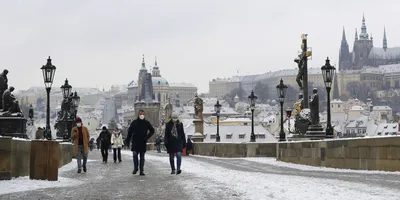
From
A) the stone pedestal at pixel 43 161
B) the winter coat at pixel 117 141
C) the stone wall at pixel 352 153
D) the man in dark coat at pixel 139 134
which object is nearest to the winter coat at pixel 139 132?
the man in dark coat at pixel 139 134

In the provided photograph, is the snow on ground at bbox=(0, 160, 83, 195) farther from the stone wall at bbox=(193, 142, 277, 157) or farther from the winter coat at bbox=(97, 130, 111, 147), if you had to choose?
the stone wall at bbox=(193, 142, 277, 157)

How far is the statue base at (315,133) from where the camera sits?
29.9 metres

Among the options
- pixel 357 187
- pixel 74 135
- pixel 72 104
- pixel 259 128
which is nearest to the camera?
pixel 357 187

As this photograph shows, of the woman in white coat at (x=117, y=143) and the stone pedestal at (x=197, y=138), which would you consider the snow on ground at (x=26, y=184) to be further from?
the stone pedestal at (x=197, y=138)

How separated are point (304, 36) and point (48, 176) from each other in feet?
70.8

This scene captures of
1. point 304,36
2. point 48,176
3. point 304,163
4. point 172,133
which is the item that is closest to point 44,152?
point 48,176

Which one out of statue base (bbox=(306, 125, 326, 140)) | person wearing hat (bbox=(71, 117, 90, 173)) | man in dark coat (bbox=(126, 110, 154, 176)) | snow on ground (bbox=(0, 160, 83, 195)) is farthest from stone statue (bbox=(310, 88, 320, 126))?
snow on ground (bbox=(0, 160, 83, 195))

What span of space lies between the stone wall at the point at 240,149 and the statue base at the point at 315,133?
23.5 ft

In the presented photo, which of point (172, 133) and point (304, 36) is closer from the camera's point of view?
point (172, 133)

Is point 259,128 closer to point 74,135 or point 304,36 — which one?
→ point 304,36

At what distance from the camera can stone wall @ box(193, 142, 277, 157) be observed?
37.6 metres

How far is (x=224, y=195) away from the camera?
41.8ft

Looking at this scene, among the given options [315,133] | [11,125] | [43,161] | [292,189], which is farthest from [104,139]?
[292,189]

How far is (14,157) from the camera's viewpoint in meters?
16.3
